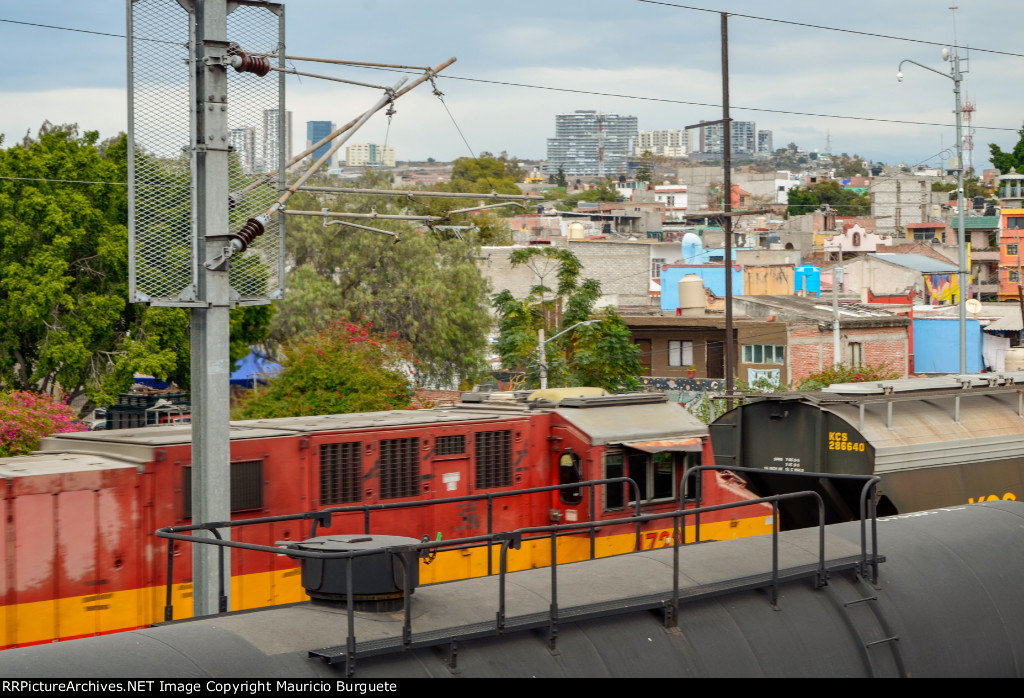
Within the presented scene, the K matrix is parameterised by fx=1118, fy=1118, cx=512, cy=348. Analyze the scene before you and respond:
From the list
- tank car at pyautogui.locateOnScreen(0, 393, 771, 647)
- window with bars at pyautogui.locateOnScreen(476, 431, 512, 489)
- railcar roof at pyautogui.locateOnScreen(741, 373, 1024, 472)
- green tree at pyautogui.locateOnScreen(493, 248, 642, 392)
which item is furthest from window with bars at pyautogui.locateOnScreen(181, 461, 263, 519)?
green tree at pyautogui.locateOnScreen(493, 248, 642, 392)

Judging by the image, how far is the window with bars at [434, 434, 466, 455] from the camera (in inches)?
548

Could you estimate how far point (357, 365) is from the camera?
22844mm

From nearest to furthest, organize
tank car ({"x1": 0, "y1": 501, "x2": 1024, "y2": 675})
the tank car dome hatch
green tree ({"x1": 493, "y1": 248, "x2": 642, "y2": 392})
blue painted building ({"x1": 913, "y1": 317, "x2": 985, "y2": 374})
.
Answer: tank car ({"x1": 0, "y1": 501, "x2": 1024, "y2": 675})
the tank car dome hatch
green tree ({"x1": 493, "y1": 248, "x2": 642, "y2": 392})
blue painted building ({"x1": 913, "y1": 317, "x2": 985, "y2": 374})

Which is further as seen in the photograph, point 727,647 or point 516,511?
point 516,511

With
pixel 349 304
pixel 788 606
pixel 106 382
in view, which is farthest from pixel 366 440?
pixel 349 304

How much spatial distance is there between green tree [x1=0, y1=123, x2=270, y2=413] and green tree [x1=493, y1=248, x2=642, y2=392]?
39.3ft

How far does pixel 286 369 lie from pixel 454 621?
17326 millimetres

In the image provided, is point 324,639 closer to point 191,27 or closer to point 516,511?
point 191,27

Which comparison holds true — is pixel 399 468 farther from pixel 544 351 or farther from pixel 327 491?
pixel 544 351

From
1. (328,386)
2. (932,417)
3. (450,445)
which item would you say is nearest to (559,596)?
(450,445)

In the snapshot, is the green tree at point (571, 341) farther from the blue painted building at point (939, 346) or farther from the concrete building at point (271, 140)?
the blue painted building at point (939, 346)

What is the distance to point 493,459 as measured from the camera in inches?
569

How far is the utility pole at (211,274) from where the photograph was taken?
9.45 meters

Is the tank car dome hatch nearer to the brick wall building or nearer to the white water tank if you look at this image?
the brick wall building
